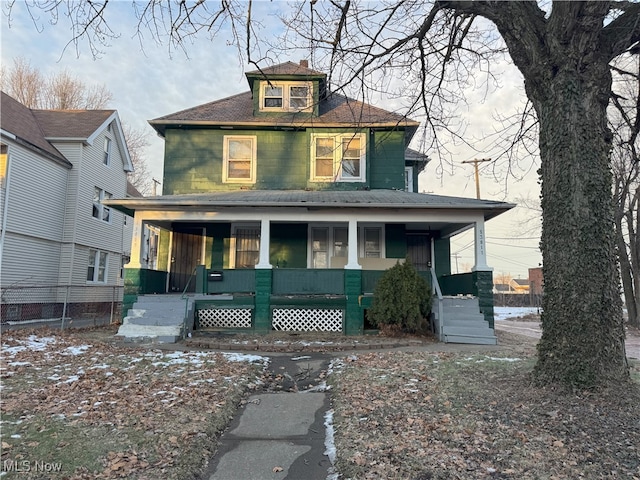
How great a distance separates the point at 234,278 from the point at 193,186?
4.10 m

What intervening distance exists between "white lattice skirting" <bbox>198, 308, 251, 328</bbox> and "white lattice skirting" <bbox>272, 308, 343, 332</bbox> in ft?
2.59

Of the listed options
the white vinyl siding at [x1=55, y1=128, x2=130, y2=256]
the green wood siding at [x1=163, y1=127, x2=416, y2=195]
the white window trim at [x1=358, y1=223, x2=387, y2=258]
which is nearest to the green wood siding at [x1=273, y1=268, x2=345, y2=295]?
the white window trim at [x1=358, y1=223, x2=387, y2=258]

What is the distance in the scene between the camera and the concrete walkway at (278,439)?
352cm

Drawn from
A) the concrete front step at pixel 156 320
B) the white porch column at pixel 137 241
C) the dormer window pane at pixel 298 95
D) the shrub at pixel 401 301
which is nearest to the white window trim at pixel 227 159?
the dormer window pane at pixel 298 95

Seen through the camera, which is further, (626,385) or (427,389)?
(427,389)

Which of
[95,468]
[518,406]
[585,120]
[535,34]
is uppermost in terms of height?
[535,34]

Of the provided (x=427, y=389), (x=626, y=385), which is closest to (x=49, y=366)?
(x=427, y=389)

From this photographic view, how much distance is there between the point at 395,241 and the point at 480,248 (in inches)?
113

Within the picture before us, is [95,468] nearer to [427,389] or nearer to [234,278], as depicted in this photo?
[427,389]

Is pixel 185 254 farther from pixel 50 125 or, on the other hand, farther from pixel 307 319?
pixel 50 125

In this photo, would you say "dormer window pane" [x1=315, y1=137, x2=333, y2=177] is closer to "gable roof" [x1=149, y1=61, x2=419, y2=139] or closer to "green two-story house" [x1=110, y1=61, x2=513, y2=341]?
"green two-story house" [x1=110, y1=61, x2=513, y2=341]

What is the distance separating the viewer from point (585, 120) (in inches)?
193

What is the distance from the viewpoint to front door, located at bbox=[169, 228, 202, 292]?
13852mm

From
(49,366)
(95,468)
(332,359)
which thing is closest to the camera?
(95,468)
